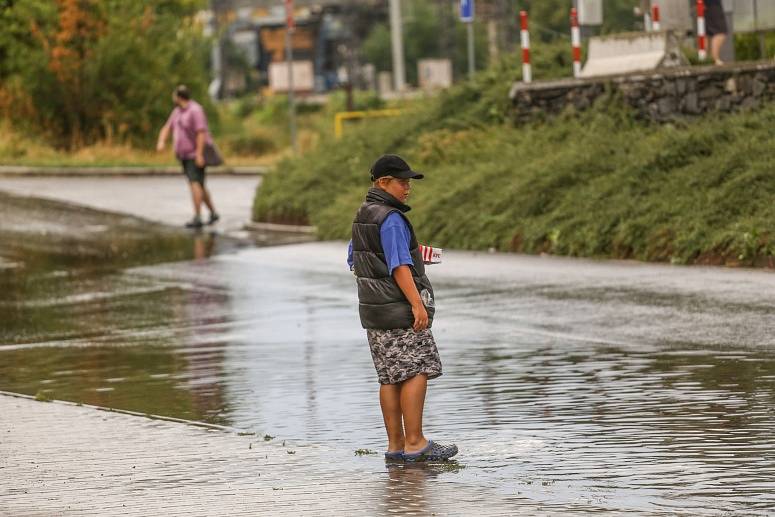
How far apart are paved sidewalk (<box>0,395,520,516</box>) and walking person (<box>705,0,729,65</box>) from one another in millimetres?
13763

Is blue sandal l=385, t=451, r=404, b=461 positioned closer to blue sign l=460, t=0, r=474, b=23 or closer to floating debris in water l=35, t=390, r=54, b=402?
floating debris in water l=35, t=390, r=54, b=402

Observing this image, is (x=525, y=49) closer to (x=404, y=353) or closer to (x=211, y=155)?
(x=211, y=155)

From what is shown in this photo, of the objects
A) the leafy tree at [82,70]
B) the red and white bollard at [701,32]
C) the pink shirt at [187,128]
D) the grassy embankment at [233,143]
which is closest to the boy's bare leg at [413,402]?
the red and white bollard at [701,32]

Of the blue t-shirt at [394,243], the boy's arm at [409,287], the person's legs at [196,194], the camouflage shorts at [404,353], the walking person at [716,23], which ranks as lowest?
the person's legs at [196,194]

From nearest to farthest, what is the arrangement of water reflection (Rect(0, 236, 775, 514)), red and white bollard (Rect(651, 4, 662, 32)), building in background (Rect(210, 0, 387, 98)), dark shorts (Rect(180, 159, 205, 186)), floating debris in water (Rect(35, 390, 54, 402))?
water reflection (Rect(0, 236, 775, 514)) < floating debris in water (Rect(35, 390, 54, 402)) < red and white bollard (Rect(651, 4, 662, 32)) < dark shorts (Rect(180, 159, 205, 186)) < building in background (Rect(210, 0, 387, 98))

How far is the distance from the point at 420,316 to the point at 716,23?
14907mm

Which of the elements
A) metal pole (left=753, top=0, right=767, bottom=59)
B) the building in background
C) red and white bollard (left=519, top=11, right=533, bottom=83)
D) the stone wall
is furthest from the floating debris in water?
the building in background

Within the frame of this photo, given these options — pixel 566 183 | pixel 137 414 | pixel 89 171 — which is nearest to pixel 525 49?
pixel 566 183

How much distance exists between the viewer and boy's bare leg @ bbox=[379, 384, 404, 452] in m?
8.58

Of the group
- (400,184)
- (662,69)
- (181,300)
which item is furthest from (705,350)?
Result: (662,69)

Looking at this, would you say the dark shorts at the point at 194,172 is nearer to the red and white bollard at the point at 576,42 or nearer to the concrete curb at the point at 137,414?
the red and white bollard at the point at 576,42

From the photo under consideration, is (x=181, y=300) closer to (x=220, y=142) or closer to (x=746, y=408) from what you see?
(x=746, y=408)

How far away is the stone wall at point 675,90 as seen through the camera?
19.8 metres

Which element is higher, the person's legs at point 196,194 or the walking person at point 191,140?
the walking person at point 191,140
